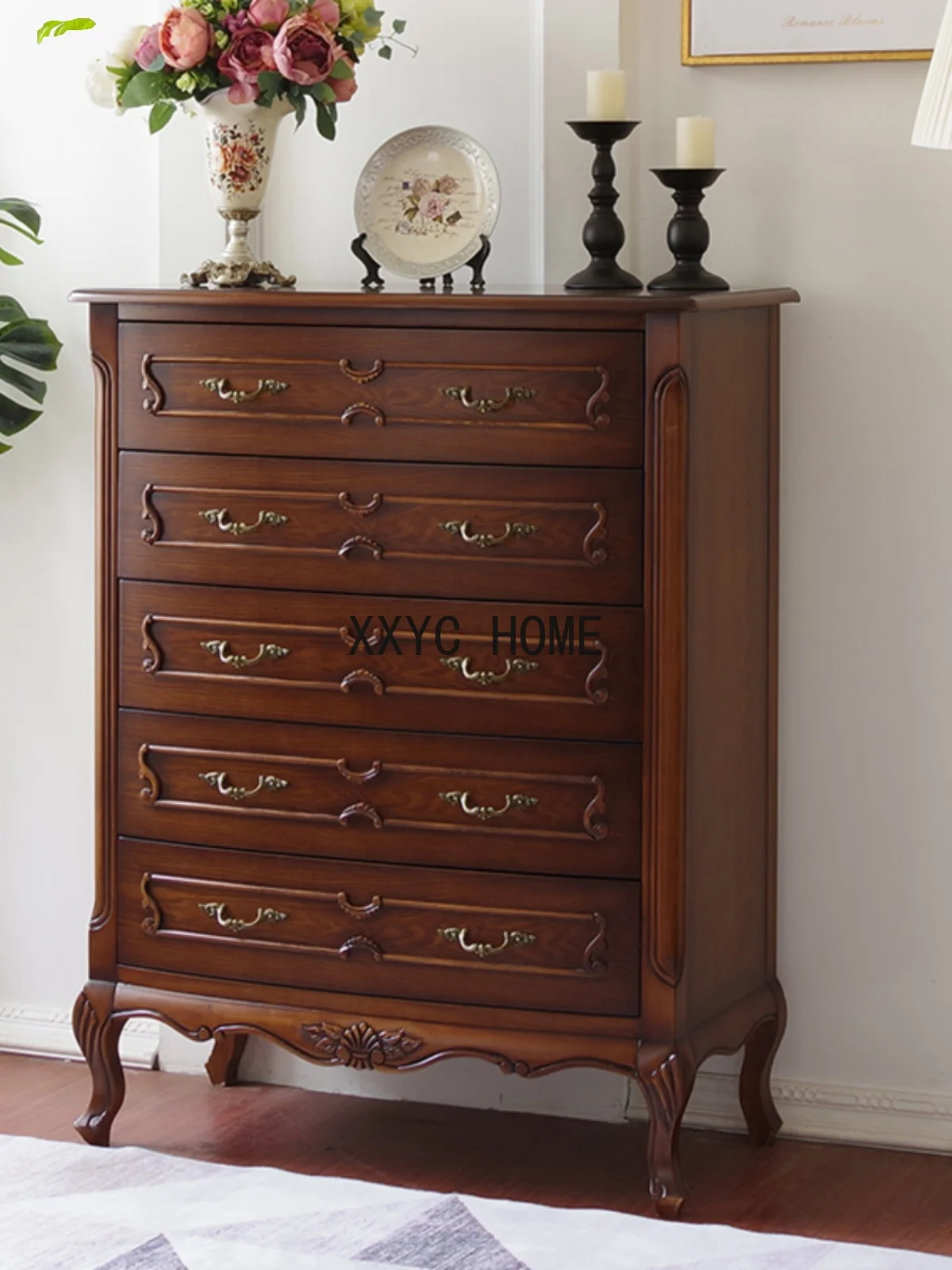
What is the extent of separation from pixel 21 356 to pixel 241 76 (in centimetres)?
71

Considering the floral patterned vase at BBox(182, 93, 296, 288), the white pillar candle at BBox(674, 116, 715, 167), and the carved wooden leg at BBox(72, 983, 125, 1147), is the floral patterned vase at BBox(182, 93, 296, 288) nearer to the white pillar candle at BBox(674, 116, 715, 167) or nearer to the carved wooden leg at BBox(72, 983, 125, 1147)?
the white pillar candle at BBox(674, 116, 715, 167)

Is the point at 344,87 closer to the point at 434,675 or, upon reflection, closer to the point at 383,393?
the point at 383,393

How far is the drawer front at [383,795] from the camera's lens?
8.00ft

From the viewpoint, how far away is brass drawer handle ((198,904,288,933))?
259 cm

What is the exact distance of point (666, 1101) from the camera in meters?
2.42

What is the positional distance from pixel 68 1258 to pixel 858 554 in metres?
1.57

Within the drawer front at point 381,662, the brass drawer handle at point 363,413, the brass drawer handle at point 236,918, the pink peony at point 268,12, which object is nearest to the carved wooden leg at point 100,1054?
the brass drawer handle at point 236,918

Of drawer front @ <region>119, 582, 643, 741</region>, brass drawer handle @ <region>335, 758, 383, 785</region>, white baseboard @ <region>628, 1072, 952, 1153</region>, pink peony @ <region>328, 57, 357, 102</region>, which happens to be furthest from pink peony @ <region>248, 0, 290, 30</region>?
white baseboard @ <region>628, 1072, 952, 1153</region>

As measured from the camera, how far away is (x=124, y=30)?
2613mm

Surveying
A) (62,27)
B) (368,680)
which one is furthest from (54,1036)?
(62,27)

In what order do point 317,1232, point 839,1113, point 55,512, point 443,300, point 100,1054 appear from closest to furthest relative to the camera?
point 443,300, point 317,1232, point 100,1054, point 839,1113, point 55,512

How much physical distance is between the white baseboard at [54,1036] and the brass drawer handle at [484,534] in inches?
48.2

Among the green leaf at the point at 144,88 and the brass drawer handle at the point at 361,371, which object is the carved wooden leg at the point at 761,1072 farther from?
the green leaf at the point at 144,88

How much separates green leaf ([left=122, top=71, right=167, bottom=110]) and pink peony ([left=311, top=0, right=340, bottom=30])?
25 cm
